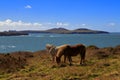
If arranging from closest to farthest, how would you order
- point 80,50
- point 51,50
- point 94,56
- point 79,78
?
point 79,78, point 80,50, point 51,50, point 94,56

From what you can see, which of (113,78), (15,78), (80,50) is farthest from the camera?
(80,50)

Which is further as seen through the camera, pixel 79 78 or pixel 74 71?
pixel 74 71

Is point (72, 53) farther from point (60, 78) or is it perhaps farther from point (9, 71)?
point (60, 78)

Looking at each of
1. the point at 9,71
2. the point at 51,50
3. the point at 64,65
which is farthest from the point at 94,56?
the point at 9,71

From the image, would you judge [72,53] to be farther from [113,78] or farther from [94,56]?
[113,78]

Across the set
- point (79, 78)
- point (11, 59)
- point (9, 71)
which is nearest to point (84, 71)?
point (79, 78)

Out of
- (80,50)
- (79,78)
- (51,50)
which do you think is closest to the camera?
Result: (79,78)

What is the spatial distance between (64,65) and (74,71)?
350 cm

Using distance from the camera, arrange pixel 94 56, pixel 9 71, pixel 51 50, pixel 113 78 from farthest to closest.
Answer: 1. pixel 94 56
2. pixel 51 50
3. pixel 9 71
4. pixel 113 78

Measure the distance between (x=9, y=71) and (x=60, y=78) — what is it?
250 inches

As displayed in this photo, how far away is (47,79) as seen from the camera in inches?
684

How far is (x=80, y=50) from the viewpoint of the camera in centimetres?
2427

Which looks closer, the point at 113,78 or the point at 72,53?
the point at 113,78

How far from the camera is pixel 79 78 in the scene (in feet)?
56.5
